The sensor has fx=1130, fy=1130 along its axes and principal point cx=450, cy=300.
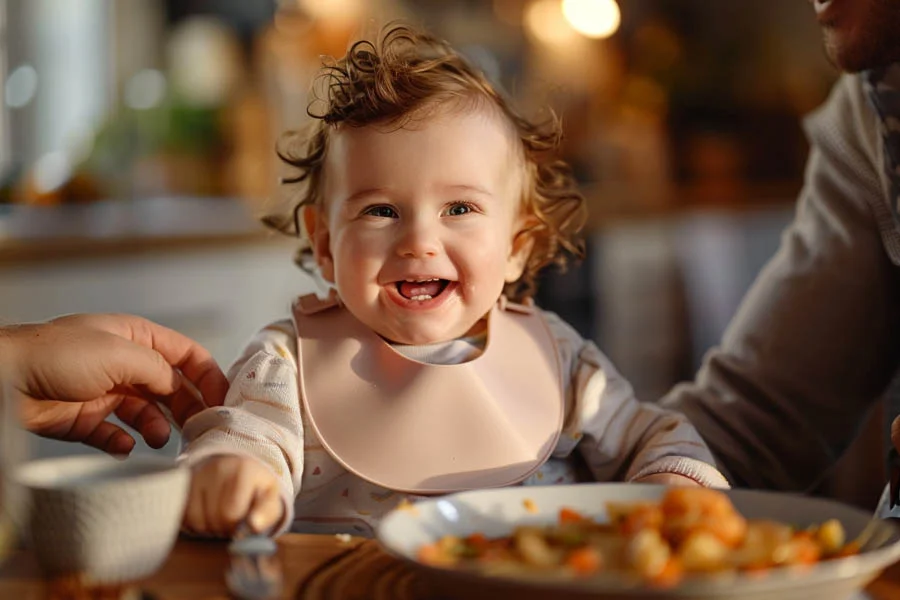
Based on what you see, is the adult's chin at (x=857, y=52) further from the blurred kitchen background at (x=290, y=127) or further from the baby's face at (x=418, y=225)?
the blurred kitchen background at (x=290, y=127)

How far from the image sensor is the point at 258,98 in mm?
4344

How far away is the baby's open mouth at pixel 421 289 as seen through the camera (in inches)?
45.4

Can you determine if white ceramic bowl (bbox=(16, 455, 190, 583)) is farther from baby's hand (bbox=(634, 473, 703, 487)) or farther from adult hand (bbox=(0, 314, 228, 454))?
baby's hand (bbox=(634, 473, 703, 487))

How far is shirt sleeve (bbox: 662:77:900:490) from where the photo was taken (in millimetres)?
1501

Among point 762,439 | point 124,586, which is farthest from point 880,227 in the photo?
point 124,586

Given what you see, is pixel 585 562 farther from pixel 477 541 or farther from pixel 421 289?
pixel 421 289

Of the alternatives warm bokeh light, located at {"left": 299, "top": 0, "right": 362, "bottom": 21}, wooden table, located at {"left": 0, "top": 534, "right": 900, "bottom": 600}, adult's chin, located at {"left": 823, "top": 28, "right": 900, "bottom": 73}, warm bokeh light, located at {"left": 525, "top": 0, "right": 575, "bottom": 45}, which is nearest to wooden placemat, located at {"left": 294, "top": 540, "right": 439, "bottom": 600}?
wooden table, located at {"left": 0, "top": 534, "right": 900, "bottom": 600}

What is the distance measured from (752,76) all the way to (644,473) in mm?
4892

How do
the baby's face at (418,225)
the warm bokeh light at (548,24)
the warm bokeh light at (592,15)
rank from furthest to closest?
the warm bokeh light at (548,24) < the warm bokeh light at (592,15) < the baby's face at (418,225)

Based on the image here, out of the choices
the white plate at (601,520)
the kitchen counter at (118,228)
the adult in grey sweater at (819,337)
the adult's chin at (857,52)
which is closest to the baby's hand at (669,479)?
the white plate at (601,520)

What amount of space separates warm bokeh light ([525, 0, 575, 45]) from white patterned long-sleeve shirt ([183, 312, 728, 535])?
158 inches

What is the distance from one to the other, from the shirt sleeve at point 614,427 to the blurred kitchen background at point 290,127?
1.35 metres

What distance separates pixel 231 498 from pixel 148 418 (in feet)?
1.10

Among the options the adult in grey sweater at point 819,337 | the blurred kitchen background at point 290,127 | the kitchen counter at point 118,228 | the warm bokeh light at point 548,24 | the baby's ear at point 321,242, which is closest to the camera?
the baby's ear at point 321,242
